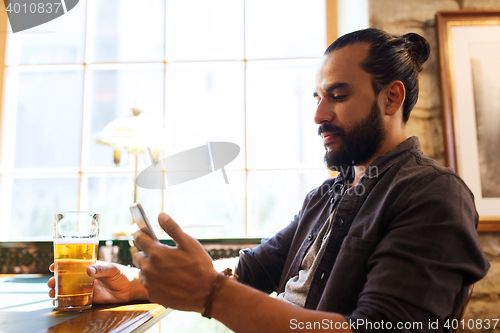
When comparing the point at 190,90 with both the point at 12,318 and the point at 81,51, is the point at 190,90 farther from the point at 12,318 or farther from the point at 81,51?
the point at 12,318

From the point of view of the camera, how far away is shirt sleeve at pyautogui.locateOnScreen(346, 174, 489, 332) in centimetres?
65

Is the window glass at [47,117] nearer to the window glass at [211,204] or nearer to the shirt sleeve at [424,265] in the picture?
the window glass at [211,204]

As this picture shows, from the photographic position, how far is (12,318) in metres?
0.77

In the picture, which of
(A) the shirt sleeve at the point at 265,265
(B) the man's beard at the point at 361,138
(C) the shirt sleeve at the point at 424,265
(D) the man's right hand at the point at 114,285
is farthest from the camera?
(A) the shirt sleeve at the point at 265,265

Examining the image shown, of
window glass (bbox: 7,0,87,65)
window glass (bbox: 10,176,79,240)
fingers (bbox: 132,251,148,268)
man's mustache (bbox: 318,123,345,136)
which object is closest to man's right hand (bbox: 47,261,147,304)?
fingers (bbox: 132,251,148,268)

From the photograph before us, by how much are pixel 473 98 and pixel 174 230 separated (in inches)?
61.3

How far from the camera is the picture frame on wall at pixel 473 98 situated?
5.25 feet

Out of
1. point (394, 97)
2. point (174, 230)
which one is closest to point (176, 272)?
point (174, 230)

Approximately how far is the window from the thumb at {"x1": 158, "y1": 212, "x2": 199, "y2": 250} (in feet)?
4.08

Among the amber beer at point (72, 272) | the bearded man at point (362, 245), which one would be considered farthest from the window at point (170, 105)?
the amber beer at point (72, 272)

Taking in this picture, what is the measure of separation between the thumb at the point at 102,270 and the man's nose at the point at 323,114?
2.35 feet

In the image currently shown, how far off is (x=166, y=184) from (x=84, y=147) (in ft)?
1.73

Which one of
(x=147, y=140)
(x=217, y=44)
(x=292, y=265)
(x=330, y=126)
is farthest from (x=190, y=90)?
(x=292, y=265)

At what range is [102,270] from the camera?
0.91m
